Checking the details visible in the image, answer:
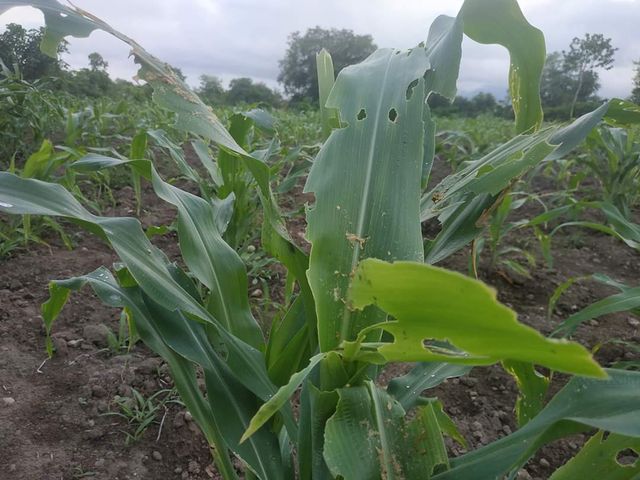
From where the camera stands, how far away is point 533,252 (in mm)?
2355

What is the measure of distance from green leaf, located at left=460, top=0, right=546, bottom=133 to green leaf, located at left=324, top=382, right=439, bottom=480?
64cm

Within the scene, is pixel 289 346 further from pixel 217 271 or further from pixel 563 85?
pixel 563 85

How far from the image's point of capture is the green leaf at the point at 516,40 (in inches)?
33.6

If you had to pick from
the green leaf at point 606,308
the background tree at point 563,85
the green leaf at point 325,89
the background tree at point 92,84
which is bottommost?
the green leaf at point 606,308

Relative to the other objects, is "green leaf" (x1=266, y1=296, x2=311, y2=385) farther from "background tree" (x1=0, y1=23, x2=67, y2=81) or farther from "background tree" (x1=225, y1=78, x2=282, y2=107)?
"background tree" (x1=225, y1=78, x2=282, y2=107)

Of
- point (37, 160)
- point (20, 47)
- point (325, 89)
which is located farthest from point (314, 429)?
point (20, 47)

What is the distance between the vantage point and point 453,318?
1.18ft

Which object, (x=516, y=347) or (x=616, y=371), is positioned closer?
(x=516, y=347)

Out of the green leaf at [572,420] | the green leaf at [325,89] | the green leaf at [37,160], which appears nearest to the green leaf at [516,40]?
the green leaf at [325,89]

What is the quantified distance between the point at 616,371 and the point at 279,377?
515mm

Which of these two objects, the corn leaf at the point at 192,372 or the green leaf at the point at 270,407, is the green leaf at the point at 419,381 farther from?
the green leaf at the point at 270,407

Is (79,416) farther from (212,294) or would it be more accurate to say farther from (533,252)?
(533,252)

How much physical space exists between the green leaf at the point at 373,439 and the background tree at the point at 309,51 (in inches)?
854

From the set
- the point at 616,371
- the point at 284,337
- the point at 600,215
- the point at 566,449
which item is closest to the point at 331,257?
the point at 284,337
